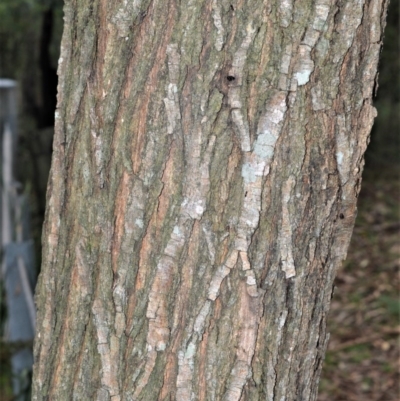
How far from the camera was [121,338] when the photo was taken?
4.31 feet

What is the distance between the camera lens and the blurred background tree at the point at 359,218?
14.1 feet

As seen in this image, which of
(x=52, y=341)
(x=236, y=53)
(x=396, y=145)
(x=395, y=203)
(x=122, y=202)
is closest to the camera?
(x=236, y=53)

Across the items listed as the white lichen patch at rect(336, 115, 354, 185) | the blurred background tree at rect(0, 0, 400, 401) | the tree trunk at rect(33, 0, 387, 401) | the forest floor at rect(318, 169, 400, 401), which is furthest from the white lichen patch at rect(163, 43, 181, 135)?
the forest floor at rect(318, 169, 400, 401)

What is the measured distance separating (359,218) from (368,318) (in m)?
2.04

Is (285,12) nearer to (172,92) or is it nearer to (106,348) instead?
(172,92)

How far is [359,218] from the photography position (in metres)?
6.77

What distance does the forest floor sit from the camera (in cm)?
419

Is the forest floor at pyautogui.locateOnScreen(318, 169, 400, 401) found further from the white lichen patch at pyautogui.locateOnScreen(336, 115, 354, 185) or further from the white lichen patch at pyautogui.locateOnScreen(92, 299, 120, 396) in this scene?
the white lichen patch at pyautogui.locateOnScreen(336, 115, 354, 185)

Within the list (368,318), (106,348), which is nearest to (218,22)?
(106,348)

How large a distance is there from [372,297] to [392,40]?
3.96 m

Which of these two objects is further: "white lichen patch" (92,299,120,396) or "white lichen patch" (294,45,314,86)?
"white lichen patch" (92,299,120,396)

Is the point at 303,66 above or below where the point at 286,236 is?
above

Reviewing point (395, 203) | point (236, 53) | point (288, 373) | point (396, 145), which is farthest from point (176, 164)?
point (396, 145)

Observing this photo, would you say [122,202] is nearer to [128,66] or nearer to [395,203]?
[128,66]
